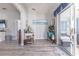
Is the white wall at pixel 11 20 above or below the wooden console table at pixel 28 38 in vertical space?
above

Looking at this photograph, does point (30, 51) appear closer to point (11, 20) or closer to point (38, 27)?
point (38, 27)

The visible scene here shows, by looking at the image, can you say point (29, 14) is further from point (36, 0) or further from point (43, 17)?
point (36, 0)

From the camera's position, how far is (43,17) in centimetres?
1341

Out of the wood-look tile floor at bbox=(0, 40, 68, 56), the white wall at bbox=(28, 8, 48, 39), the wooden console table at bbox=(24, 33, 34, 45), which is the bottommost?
the wood-look tile floor at bbox=(0, 40, 68, 56)

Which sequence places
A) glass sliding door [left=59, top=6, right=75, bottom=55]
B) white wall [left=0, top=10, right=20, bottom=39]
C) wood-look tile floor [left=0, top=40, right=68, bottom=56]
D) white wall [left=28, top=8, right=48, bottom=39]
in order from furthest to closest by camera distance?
1. white wall [left=28, top=8, right=48, bottom=39]
2. white wall [left=0, top=10, right=20, bottom=39]
3. wood-look tile floor [left=0, top=40, right=68, bottom=56]
4. glass sliding door [left=59, top=6, right=75, bottom=55]

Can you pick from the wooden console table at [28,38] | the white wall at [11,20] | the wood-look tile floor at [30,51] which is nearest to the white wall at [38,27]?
the white wall at [11,20]

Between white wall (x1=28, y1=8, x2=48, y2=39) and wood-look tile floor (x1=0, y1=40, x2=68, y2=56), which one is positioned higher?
white wall (x1=28, y1=8, x2=48, y2=39)

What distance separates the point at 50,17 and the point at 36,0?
10.9 m

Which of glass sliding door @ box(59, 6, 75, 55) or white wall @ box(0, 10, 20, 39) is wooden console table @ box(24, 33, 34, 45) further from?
white wall @ box(0, 10, 20, 39)

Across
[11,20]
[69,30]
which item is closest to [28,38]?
[11,20]

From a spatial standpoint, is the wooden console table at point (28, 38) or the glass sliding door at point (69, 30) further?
the wooden console table at point (28, 38)

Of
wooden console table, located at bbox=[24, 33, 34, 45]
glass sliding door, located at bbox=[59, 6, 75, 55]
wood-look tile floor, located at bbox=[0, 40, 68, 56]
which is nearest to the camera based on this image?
glass sliding door, located at bbox=[59, 6, 75, 55]

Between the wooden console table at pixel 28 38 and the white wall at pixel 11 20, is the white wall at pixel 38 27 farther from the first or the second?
the wooden console table at pixel 28 38

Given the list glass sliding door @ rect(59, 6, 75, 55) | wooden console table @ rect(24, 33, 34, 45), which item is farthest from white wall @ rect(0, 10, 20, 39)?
glass sliding door @ rect(59, 6, 75, 55)
